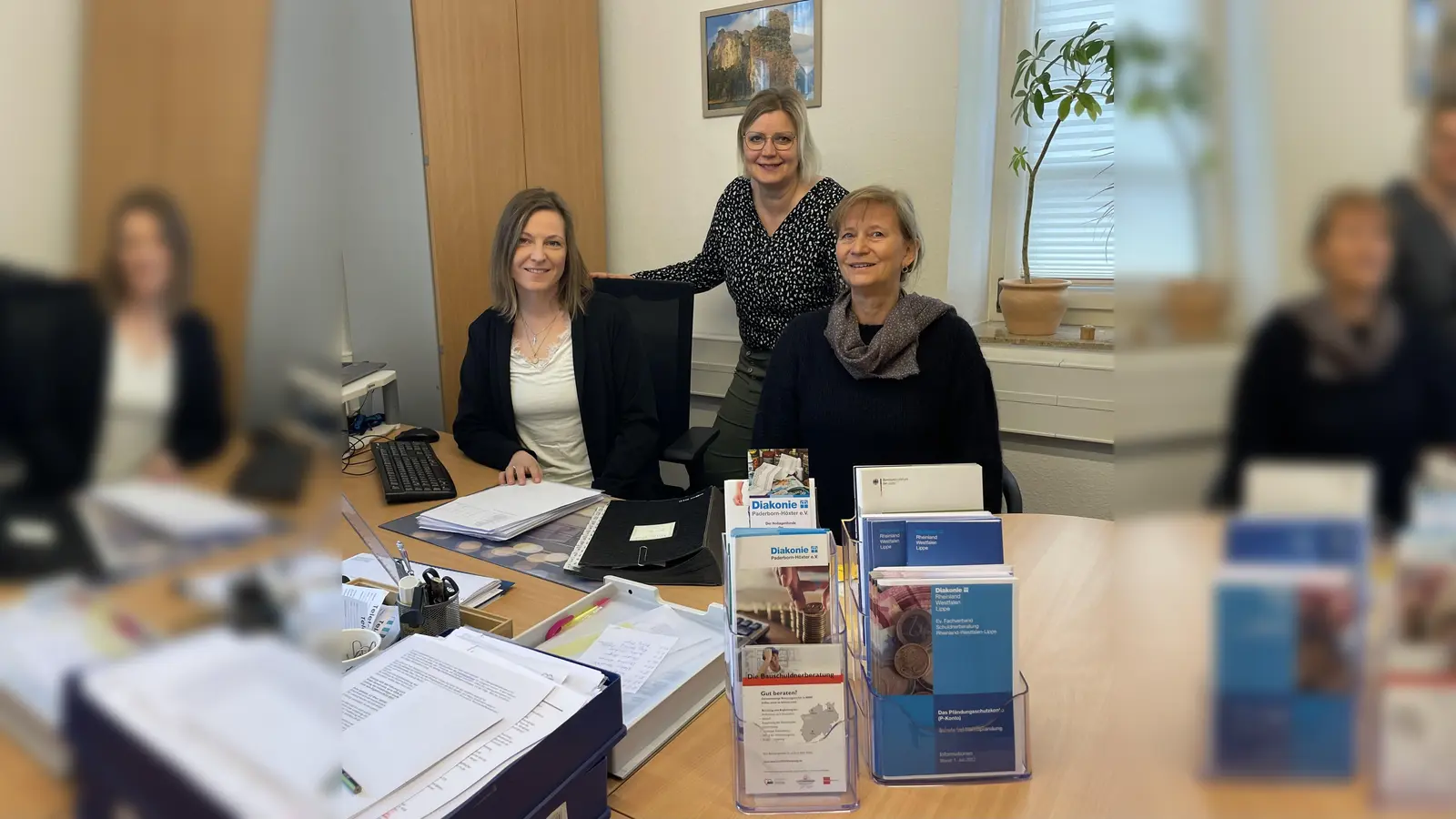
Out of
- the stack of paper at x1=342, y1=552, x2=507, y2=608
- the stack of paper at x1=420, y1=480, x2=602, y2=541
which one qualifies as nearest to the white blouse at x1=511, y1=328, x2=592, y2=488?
the stack of paper at x1=420, y1=480, x2=602, y2=541

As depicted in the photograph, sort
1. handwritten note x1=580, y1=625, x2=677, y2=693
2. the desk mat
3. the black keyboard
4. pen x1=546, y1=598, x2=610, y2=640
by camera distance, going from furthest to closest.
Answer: the black keyboard → the desk mat → pen x1=546, y1=598, x2=610, y2=640 → handwritten note x1=580, y1=625, x2=677, y2=693

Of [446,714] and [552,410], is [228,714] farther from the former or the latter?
[552,410]

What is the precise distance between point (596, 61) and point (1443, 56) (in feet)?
11.3

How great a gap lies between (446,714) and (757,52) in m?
2.66

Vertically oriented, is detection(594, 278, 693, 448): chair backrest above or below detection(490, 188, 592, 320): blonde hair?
below

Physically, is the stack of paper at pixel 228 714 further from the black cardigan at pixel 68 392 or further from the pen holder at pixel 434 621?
the pen holder at pixel 434 621

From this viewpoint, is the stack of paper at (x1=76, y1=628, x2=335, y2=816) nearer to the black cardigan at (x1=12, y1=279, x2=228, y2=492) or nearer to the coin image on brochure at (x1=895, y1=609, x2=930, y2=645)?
the black cardigan at (x1=12, y1=279, x2=228, y2=492)

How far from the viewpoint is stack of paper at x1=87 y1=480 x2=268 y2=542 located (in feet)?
0.32

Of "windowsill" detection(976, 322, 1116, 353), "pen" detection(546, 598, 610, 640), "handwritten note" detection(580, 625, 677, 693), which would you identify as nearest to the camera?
"handwritten note" detection(580, 625, 677, 693)

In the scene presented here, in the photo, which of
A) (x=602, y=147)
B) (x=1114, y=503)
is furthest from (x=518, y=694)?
(x=602, y=147)

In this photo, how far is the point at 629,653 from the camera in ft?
3.63

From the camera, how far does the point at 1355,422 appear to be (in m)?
0.12

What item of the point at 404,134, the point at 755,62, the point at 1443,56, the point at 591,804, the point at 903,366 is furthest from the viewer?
the point at 755,62

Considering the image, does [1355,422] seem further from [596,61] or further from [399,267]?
[596,61]
